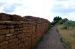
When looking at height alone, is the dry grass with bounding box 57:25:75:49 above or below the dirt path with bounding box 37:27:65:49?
above

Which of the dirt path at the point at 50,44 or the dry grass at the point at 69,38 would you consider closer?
the dirt path at the point at 50,44

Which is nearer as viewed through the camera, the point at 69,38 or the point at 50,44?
the point at 50,44

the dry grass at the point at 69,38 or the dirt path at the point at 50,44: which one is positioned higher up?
the dry grass at the point at 69,38

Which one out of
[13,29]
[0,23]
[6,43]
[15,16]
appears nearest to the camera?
[0,23]

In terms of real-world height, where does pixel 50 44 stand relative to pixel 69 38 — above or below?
below

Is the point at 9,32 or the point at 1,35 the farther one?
the point at 9,32

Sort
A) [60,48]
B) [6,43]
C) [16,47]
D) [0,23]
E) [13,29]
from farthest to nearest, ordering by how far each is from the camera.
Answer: [60,48] < [16,47] < [13,29] < [6,43] < [0,23]

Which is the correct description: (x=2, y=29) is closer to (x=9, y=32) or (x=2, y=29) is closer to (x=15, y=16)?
(x=9, y=32)

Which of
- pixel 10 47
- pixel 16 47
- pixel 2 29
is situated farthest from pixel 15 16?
pixel 2 29

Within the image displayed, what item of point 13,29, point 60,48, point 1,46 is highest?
point 13,29

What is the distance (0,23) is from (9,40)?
98 cm

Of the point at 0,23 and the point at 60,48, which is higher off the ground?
the point at 0,23

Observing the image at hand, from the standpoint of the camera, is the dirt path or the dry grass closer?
the dirt path

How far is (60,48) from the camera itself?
13508 mm
